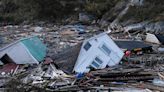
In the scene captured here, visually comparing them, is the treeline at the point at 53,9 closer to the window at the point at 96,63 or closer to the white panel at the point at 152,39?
the white panel at the point at 152,39

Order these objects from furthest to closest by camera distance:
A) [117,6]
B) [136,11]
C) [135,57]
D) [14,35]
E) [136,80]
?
[117,6] < [136,11] < [14,35] < [135,57] < [136,80]

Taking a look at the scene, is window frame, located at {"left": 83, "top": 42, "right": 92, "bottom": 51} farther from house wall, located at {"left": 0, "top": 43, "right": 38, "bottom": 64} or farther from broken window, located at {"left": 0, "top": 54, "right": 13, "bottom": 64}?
broken window, located at {"left": 0, "top": 54, "right": 13, "bottom": 64}

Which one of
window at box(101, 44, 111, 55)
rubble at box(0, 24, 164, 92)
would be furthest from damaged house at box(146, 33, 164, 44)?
window at box(101, 44, 111, 55)

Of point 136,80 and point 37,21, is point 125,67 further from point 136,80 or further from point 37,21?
point 37,21

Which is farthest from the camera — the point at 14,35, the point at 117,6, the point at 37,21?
the point at 37,21

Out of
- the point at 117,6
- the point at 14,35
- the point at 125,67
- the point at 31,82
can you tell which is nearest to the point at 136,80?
the point at 125,67

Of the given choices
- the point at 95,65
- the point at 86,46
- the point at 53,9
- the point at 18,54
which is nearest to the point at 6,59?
the point at 18,54

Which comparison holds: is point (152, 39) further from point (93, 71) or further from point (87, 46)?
point (93, 71)
